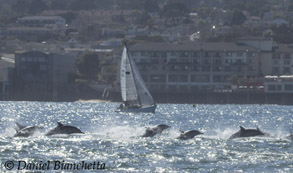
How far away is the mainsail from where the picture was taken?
97.6 meters

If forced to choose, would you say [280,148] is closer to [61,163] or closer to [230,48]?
[61,163]

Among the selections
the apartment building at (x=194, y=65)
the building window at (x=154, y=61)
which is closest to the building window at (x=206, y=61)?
the apartment building at (x=194, y=65)

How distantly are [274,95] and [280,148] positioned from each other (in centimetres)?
9341

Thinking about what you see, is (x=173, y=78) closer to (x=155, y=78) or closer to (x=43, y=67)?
(x=155, y=78)

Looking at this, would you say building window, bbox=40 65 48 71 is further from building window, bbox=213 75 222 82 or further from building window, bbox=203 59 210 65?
building window, bbox=213 75 222 82

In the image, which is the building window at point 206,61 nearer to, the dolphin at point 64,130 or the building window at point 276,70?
the building window at point 276,70

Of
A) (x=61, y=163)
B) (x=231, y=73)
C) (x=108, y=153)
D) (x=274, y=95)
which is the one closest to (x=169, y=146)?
(x=108, y=153)

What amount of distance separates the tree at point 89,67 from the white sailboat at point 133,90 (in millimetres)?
67412

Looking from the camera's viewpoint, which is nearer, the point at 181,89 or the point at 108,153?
the point at 108,153

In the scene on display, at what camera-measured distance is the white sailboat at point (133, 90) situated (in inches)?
3844

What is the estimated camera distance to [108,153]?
46469 mm

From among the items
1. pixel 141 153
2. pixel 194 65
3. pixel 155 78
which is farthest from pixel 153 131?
pixel 194 65

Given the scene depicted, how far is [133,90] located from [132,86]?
86cm

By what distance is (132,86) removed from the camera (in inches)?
3829
